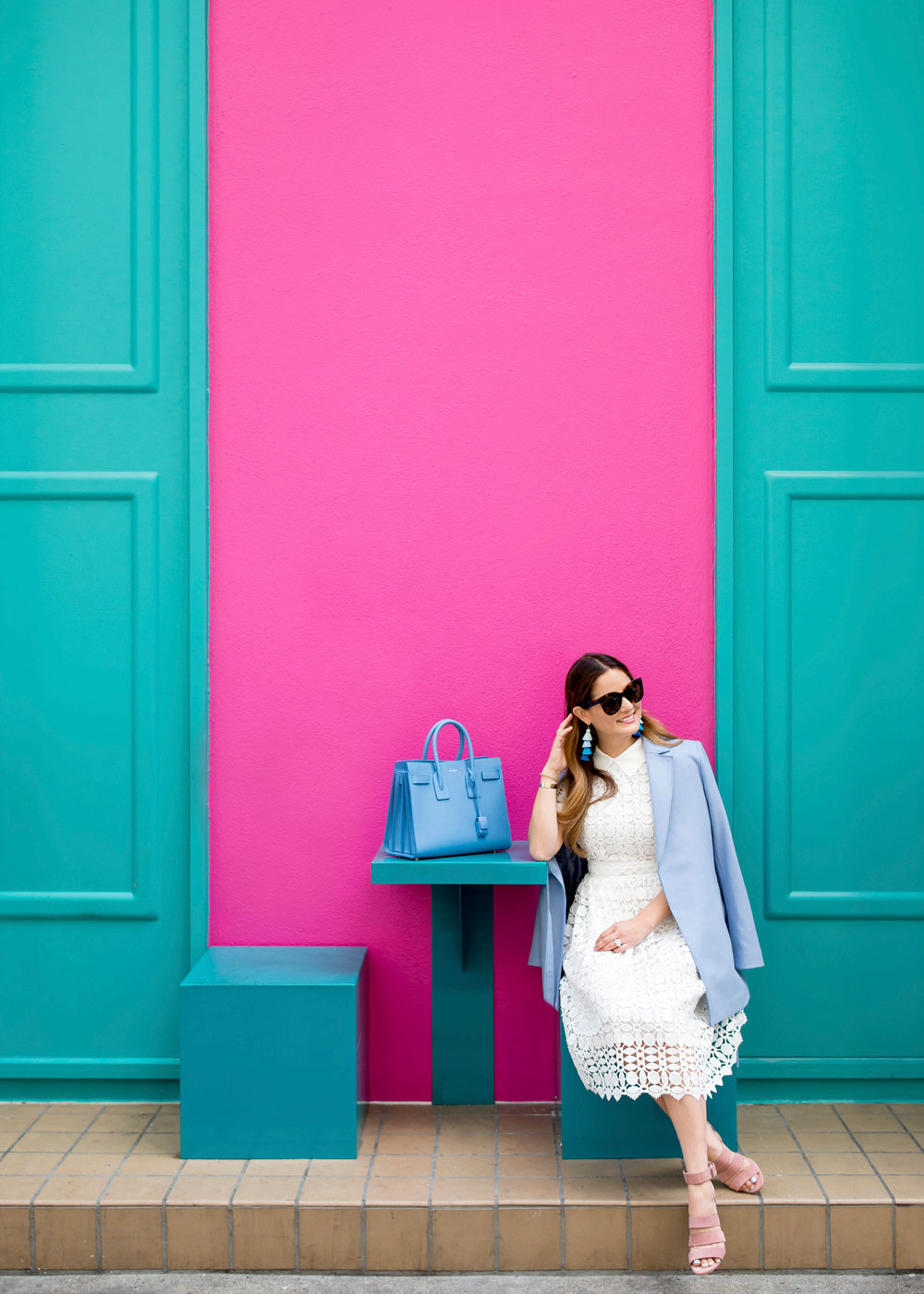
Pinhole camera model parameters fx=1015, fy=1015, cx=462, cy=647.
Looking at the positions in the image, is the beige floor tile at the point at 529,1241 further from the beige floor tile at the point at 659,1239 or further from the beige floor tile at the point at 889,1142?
the beige floor tile at the point at 889,1142

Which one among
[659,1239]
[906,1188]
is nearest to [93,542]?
[659,1239]

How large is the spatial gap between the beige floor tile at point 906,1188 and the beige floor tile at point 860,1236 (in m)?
0.05

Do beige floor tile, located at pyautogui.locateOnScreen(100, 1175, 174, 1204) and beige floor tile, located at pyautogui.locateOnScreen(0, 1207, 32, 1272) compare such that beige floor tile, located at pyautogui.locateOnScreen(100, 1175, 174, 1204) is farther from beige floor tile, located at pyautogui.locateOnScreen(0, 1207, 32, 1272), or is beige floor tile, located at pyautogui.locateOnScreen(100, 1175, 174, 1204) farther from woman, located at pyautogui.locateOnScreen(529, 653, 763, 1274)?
woman, located at pyautogui.locateOnScreen(529, 653, 763, 1274)

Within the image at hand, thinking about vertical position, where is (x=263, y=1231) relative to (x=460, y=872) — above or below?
below

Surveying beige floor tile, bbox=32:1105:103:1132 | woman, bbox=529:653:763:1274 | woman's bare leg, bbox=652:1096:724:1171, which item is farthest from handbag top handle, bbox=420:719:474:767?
beige floor tile, bbox=32:1105:103:1132

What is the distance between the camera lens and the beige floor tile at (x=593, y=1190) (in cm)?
261

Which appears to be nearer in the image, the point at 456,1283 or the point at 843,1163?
the point at 456,1283

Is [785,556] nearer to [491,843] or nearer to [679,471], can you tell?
[679,471]

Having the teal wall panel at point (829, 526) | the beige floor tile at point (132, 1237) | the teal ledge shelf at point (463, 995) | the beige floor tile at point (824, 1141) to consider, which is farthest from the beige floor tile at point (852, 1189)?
the beige floor tile at point (132, 1237)

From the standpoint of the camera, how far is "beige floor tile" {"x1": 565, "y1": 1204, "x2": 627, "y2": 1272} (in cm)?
259

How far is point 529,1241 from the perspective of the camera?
2.60 m

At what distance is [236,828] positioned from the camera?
325 cm

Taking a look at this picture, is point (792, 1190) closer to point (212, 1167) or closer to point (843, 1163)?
point (843, 1163)

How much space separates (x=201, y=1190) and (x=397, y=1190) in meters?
0.51
